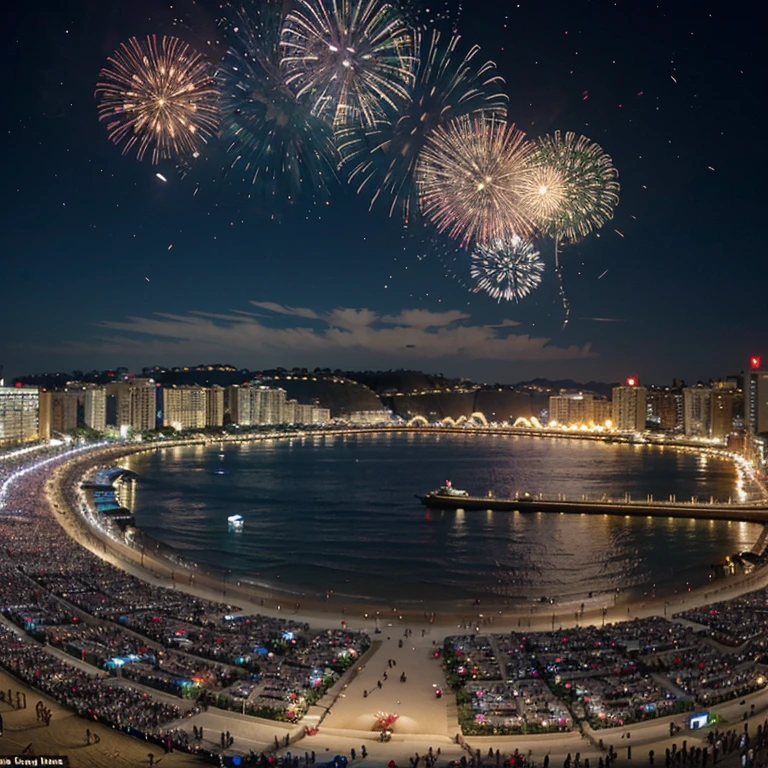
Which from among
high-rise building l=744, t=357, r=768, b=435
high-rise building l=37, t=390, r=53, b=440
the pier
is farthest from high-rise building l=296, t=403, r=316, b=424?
the pier

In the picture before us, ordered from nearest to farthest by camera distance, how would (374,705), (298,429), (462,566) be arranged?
(374,705) < (462,566) < (298,429)

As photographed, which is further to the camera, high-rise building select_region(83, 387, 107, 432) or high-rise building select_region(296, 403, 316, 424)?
high-rise building select_region(296, 403, 316, 424)

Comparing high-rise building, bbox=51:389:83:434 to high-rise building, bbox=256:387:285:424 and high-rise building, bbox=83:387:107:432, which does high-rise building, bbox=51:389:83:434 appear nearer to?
high-rise building, bbox=83:387:107:432

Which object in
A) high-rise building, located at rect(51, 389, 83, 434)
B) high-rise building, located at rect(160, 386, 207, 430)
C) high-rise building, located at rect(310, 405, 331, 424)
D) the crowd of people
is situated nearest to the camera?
the crowd of people

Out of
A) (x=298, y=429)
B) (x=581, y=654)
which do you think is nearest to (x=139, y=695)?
(x=581, y=654)

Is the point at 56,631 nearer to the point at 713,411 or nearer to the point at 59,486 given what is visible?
the point at 59,486

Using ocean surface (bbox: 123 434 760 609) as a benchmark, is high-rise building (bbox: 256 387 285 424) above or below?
above
